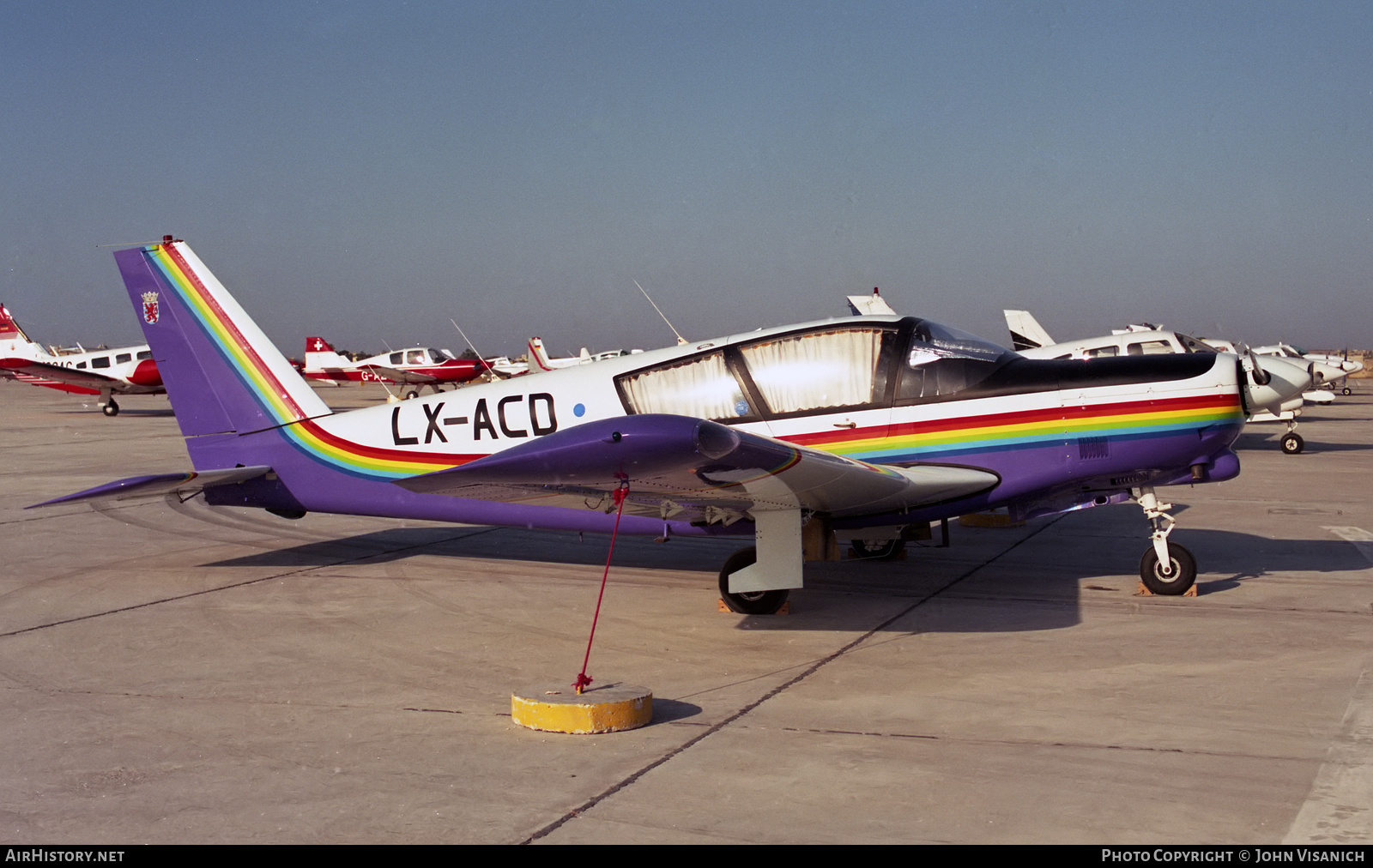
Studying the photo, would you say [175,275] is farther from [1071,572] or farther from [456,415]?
[1071,572]

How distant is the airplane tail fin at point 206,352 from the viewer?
9.68 meters

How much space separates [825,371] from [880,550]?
249 cm

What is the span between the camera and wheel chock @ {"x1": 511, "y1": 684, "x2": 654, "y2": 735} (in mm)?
5207

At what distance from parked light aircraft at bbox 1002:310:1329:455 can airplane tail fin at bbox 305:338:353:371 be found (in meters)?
35.5

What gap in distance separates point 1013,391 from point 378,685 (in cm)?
466

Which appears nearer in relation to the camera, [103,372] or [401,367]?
[103,372]

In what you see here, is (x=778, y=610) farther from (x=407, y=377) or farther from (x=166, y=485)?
(x=407, y=377)

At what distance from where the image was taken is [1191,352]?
16688 millimetres

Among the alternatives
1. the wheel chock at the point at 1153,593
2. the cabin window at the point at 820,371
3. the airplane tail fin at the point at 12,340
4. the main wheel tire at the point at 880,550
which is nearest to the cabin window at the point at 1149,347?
the main wheel tire at the point at 880,550

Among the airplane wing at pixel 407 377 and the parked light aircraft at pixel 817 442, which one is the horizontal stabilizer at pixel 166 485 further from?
the airplane wing at pixel 407 377

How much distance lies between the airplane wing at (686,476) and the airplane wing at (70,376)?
34.9m

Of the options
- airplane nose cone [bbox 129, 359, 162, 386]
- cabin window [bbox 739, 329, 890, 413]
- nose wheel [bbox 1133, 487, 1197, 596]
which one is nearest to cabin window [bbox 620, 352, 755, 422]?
cabin window [bbox 739, 329, 890, 413]

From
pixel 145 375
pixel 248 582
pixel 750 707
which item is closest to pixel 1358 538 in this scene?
pixel 750 707

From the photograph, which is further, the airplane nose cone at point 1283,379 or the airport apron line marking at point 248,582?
the airplane nose cone at point 1283,379
